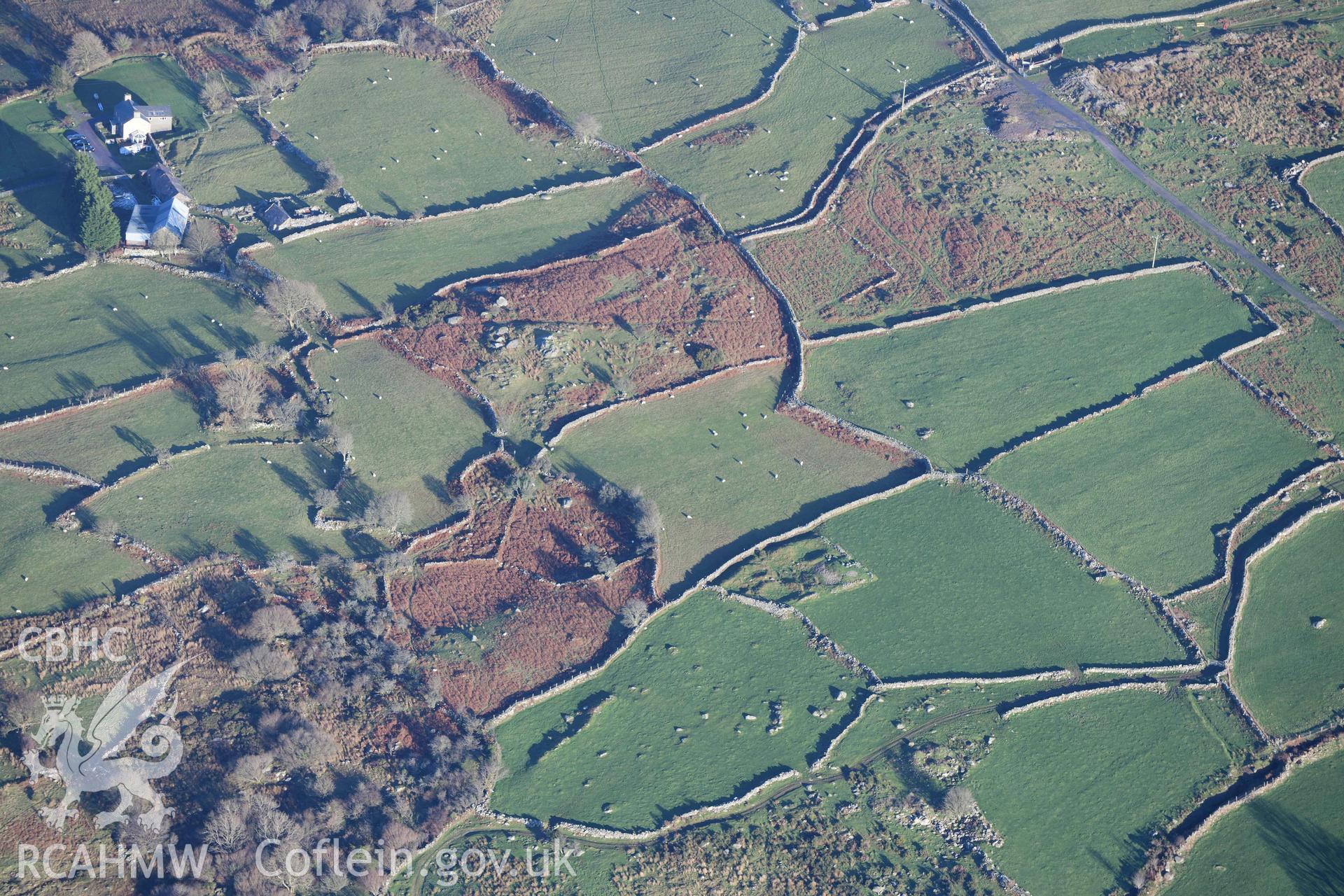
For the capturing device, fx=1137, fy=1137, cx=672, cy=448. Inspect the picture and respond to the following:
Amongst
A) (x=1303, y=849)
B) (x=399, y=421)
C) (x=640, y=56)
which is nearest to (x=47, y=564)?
(x=399, y=421)

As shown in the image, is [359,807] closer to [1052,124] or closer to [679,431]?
[679,431]

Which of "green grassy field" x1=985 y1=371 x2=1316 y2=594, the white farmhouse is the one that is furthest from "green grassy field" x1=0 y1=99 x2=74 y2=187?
"green grassy field" x1=985 y1=371 x2=1316 y2=594

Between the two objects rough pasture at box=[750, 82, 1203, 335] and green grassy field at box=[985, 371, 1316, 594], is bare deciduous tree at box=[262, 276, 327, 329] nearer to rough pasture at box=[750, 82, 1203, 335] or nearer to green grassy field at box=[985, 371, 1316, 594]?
rough pasture at box=[750, 82, 1203, 335]

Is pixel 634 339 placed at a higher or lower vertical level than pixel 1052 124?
lower

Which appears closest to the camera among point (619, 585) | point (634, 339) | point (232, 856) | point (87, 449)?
point (232, 856)

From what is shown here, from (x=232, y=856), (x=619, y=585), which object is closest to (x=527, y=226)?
(x=619, y=585)

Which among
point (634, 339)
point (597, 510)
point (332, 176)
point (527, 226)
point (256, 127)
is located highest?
point (256, 127)

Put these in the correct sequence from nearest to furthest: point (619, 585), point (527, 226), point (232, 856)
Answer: point (232, 856) < point (619, 585) < point (527, 226)
